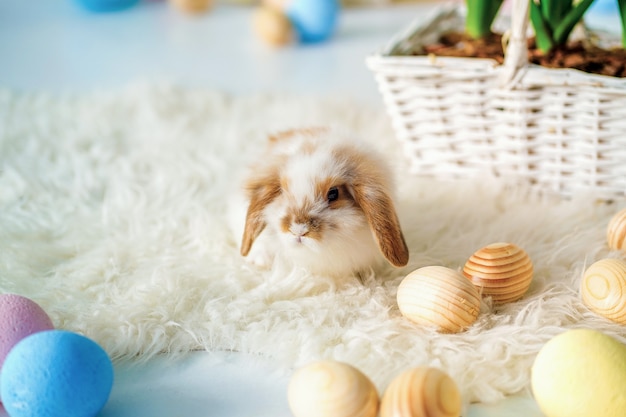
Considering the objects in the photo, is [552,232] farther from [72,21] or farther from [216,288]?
[72,21]

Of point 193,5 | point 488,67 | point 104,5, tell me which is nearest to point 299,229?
point 488,67

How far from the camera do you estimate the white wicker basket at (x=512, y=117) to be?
1.10 metres

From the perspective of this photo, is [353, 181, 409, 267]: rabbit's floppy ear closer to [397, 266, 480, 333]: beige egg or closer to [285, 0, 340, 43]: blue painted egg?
[397, 266, 480, 333]: beige egg

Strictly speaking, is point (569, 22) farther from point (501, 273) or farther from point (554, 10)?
point (501, 273)

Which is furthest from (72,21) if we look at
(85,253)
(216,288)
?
(216,288)

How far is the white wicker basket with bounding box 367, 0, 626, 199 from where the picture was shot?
1.10 meters

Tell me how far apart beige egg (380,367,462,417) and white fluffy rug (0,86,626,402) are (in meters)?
0.09

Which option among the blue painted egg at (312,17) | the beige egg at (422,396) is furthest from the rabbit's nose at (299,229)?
the blue painted egg at (312,17)

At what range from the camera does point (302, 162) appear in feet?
3.16

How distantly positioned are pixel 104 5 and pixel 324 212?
2042mm

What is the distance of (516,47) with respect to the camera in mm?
1097

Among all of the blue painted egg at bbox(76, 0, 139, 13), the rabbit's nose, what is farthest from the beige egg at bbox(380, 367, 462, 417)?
the blue painted egg at bbox(76, 0, 139, 13)

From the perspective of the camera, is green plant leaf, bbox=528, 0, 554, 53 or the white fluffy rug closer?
the white fluffy rug

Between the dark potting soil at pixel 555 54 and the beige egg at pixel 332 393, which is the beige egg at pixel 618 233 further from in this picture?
the beige egg at pixel 332 393
